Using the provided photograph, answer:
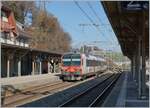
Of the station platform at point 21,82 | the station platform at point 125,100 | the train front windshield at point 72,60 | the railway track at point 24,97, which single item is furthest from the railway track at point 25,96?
the train front windshield at point 72,60

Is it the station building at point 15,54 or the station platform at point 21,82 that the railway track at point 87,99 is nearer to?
the station platform at point 21,82

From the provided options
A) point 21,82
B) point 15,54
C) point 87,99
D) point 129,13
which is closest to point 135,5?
point 129,13

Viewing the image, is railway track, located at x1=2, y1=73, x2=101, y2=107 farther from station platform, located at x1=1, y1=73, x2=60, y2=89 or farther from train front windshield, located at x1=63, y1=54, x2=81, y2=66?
train front windshield, located at x1=63, y1=54, x2=81, y2=66

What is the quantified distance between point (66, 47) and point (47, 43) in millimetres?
14868

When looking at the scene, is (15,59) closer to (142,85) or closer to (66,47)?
(142,85)

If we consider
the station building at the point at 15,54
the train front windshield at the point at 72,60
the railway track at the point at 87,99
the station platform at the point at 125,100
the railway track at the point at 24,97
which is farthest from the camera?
the station building at the point at 15,54

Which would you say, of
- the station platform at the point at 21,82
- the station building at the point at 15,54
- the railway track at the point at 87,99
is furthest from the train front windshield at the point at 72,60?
A: the railway track at the point at 87,99

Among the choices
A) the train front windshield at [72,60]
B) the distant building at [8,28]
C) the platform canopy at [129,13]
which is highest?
the distant building at [8,28]

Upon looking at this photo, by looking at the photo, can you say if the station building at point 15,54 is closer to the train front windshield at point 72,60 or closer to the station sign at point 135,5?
the train front windshield at point 72,60

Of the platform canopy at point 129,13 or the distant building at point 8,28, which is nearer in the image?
the platform canopy at point 129,13

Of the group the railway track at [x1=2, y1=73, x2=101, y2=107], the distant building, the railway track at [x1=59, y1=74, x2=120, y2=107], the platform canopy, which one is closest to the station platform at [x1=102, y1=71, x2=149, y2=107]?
the railway track at [x1=59, y1=74, x2=120, y2=107]

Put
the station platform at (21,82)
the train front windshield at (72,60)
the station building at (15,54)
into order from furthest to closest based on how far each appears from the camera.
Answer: the station building at (15,54) < the train front windshield at (72,60) < the station platform at (21,82)

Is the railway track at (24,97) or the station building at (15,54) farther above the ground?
the station building at (15,54)

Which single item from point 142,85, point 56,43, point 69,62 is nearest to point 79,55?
point 69,62
